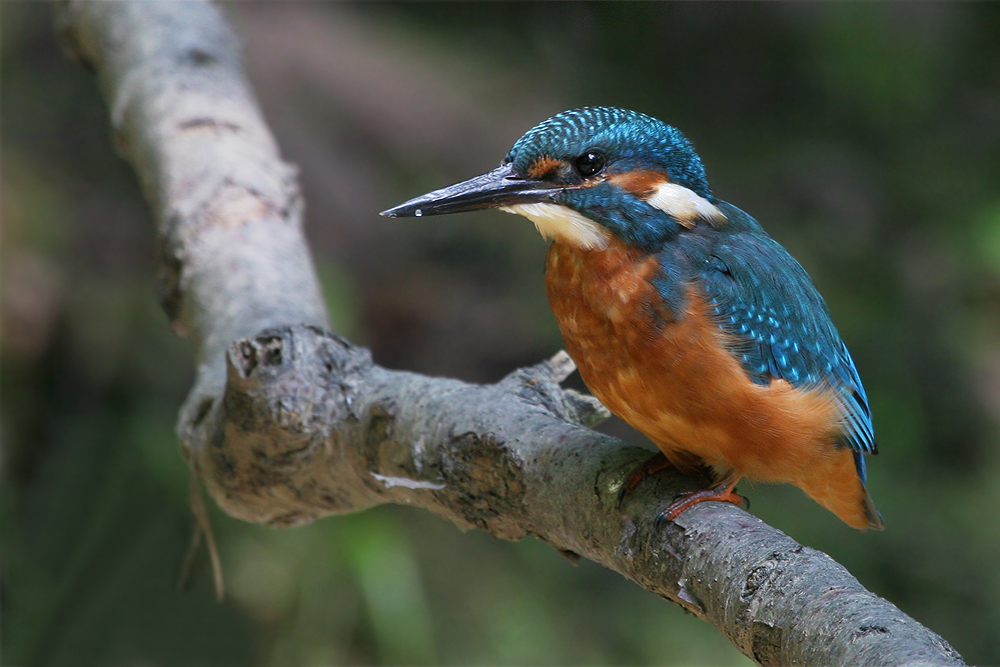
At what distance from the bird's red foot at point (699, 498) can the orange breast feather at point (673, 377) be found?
0.04 meters

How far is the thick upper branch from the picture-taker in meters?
0.98

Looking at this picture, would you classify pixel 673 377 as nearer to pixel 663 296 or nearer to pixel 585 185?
pixel 663 296

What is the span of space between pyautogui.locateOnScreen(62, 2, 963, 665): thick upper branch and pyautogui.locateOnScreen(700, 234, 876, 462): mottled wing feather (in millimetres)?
238

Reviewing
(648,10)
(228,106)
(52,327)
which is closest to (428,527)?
(52,327)

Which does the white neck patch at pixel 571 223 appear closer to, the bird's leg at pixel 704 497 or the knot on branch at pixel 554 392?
the knot on branch at pixel 554 392

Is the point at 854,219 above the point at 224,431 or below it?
above

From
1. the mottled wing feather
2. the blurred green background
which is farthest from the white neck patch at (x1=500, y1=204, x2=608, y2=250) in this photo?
the blurred green background

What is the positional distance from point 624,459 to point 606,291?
0.25 metres

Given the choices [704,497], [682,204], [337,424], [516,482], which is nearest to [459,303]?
[337,424]

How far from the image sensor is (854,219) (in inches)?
158

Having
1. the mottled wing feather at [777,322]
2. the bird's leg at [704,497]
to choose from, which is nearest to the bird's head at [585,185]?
the mottled wing feather at [777,322]

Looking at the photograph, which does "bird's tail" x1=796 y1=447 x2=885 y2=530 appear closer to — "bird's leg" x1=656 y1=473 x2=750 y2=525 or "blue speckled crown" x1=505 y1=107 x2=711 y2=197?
"bird's leg" x1=656 y1=473 x2=750 y2=525

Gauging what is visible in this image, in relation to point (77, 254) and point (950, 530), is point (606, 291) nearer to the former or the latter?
point (950, 530)

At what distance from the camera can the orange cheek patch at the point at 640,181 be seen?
140 cm
